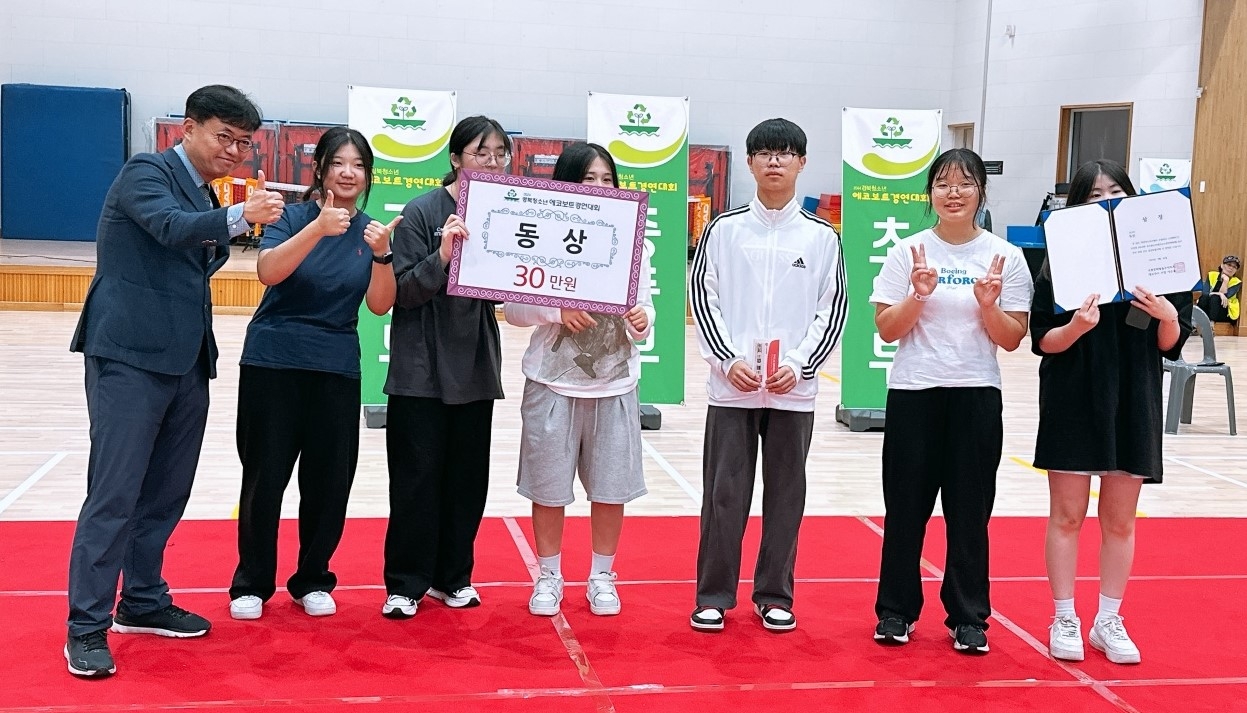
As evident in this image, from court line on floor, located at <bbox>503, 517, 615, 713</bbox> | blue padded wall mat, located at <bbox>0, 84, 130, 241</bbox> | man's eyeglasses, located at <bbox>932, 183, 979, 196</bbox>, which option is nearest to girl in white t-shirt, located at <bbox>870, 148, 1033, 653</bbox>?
man's eyeglasses, located at <bbox>932, 183, 979, 196</bbox>

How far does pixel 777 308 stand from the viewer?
325 cm

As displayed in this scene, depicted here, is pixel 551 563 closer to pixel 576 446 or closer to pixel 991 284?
pixel 576 446

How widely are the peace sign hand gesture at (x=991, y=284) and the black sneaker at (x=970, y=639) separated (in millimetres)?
895

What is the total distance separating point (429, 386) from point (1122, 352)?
1.90m

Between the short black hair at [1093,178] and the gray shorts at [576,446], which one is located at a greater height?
the short black hair at [1093,178]

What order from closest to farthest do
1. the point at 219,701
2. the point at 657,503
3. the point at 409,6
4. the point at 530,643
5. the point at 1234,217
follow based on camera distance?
the point at 219,701 → the point at 530,643 → the point at 657,503 → the point at 1234,217 → the point at 409,6

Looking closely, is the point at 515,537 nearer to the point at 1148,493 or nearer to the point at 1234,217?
the point at 1148,493

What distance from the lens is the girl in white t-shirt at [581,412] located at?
10.8 feet

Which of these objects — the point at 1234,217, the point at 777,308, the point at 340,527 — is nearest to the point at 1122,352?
the point at 777,308

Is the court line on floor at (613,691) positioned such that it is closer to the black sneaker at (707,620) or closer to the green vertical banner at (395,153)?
the black sneaker at (707,620)

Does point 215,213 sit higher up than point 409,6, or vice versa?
point 409,6

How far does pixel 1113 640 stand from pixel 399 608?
1.99 metres

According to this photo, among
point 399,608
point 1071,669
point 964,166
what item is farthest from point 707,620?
point 964,166

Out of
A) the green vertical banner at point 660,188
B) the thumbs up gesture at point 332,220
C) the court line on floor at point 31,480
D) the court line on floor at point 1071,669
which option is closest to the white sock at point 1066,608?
the court line on floor at point 1071,669
